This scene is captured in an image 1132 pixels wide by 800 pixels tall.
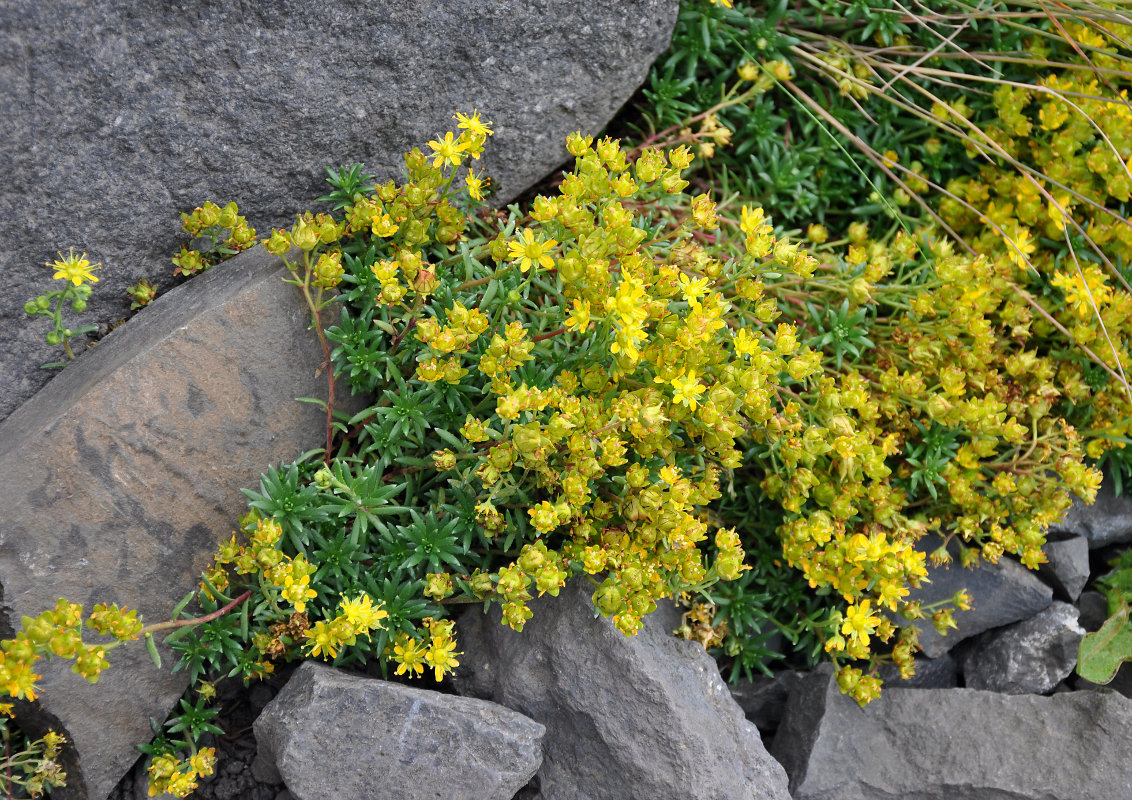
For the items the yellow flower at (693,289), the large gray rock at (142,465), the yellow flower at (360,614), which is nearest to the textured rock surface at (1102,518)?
the yellow flower at (693,289)

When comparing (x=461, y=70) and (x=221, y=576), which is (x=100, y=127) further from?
(x=221, y=576)

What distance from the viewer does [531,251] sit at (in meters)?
2.88

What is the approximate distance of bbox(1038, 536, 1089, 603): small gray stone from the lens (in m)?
3.84

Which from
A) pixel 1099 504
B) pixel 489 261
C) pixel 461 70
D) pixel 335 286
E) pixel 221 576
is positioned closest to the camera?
pixel 221 576

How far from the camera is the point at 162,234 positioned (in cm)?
328

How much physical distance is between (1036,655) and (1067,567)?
42cm

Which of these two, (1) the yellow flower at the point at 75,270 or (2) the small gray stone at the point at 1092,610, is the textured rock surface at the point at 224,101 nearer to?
(1) the yellow flower at the point at 75,270

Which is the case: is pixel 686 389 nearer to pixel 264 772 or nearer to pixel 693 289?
pixel 693 289

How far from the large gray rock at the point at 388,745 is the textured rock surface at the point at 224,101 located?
1.59 meters

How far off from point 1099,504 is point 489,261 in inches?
115

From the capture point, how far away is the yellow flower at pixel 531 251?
286cm

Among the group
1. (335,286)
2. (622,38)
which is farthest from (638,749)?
(622,38)

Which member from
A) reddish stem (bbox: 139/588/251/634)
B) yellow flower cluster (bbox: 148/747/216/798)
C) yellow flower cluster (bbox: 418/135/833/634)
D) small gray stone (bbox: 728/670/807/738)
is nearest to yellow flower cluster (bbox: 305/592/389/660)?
reddish stem (bbox: 139/588/251/634)

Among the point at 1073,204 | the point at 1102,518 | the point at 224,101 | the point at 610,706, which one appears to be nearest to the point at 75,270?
the point at 224,101
